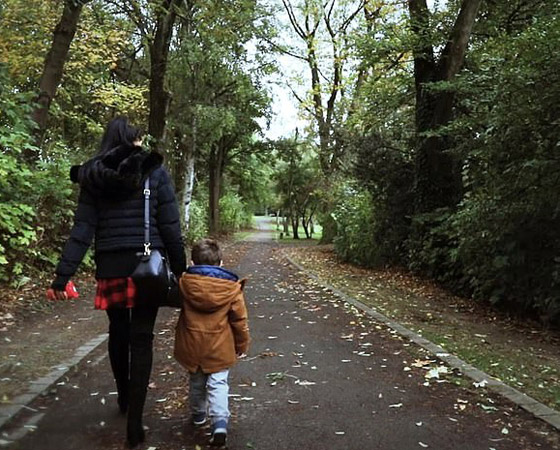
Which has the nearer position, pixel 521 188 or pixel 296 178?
pixel 521 188

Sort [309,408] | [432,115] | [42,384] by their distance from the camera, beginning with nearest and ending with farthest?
[309,408] < [42,384] < [432,115]

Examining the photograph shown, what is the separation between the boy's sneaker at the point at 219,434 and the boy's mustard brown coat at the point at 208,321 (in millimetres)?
335

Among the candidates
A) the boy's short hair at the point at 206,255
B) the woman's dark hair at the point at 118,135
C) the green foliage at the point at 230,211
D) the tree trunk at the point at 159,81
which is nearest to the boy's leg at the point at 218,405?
the boy's short hair at the point at 206,255

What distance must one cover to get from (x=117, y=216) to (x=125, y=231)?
0.11 meters

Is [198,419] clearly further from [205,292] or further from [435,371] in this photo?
[435,371]

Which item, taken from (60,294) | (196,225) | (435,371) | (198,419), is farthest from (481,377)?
(196,225)

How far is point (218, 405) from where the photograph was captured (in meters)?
3.63

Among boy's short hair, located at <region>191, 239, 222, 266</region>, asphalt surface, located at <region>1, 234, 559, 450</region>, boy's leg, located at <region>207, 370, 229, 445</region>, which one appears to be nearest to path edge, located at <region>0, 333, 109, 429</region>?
asphalt surface, located at <region>1, 234, 559, 450</region>

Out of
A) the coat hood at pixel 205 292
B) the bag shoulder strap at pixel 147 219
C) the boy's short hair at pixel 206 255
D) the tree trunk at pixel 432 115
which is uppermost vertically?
the tree trunk at pixel 432 115

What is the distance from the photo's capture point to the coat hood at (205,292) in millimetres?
3611

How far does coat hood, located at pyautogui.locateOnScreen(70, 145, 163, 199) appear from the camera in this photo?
11.2 feet

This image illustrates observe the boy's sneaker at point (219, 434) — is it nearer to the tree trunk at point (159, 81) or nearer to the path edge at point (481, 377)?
the path edge at point (481, 377)

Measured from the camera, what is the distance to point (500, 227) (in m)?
8.96

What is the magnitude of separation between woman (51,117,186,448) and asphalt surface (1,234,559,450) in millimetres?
614
